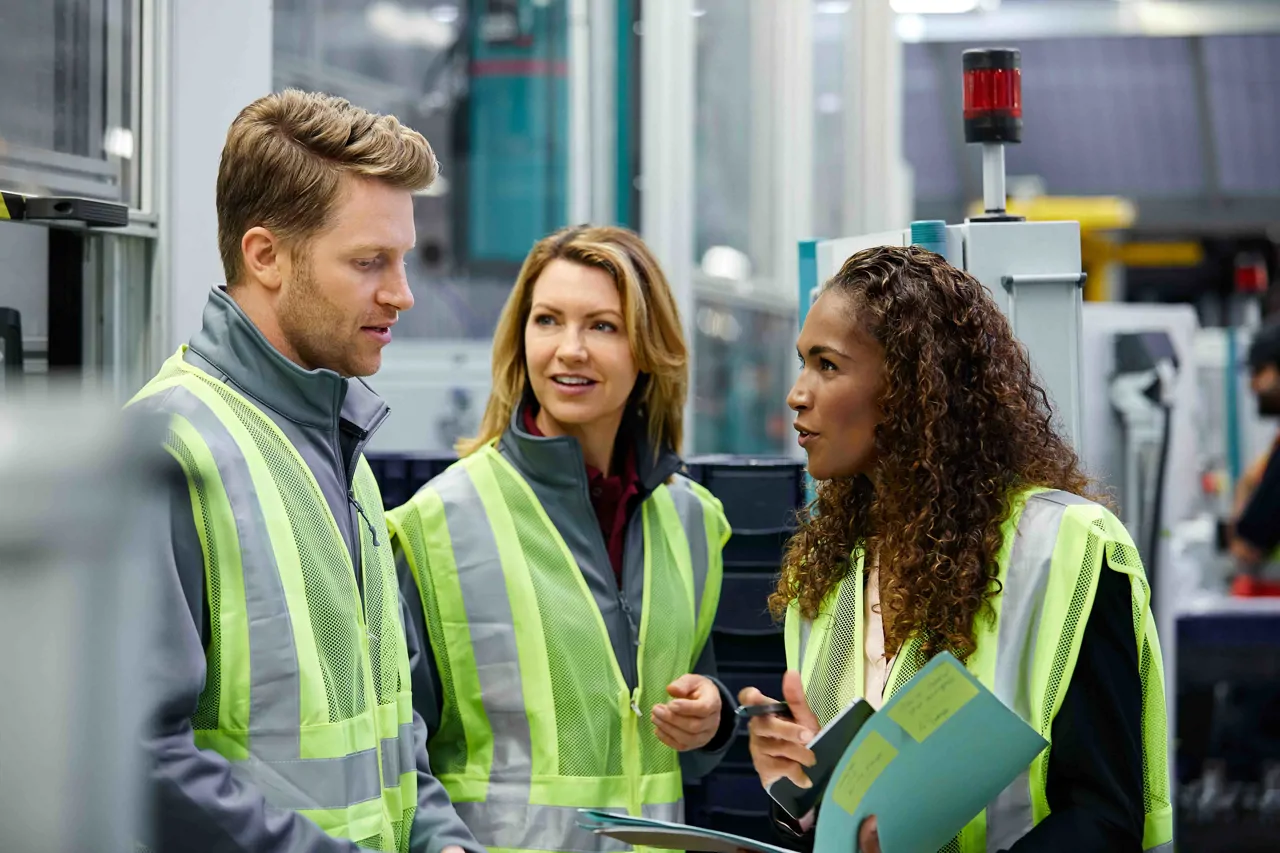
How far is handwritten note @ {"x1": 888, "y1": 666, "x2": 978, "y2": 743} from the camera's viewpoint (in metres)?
1.23

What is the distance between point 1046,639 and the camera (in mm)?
1435

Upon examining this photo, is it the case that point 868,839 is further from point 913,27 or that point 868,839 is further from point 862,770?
point 913,27

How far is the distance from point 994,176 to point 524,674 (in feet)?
3.19

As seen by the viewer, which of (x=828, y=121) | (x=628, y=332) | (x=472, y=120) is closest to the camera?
(x=628, y=332)

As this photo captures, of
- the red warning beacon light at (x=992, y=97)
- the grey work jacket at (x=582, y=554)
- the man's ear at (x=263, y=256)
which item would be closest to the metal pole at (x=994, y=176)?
the red warning beacon light at (x=992, y=97)

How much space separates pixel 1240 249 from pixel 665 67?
10204 mm

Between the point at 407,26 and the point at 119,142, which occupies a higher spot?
the point at 407,26

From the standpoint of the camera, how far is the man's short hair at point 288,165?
5.00ft

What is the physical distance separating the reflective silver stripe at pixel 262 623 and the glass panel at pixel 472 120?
2.39 metres

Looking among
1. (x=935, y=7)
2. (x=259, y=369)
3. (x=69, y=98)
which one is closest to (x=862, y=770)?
(x=259, y=369)

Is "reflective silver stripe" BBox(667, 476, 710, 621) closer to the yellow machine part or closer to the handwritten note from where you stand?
the handwritten note

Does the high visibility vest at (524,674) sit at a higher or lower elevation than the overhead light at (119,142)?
lower

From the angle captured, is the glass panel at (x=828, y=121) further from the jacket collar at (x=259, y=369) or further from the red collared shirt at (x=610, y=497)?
the jacket collar at (x=259, y=369)

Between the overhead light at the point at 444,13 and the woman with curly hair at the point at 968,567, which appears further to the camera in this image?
the overhead light at the point at 444,13
